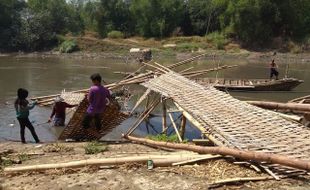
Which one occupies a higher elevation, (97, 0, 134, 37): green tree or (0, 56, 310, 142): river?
(97, 0, 134, 37): green tree

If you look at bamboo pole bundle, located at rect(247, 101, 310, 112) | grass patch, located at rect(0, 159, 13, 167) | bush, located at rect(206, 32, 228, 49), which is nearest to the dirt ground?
grass patch, located at rect(0, 159, 13, 167)

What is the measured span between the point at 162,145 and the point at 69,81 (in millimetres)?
19194

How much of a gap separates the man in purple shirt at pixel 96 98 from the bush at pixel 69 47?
38.7 m

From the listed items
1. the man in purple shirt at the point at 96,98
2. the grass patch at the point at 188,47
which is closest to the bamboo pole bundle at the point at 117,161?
the man in purple shirt at the point at 96,98

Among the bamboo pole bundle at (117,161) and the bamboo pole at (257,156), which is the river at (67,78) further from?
the bamboo pole at (257,156)

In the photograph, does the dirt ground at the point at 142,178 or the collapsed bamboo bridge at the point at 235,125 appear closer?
the dirt ground at the point at 142,178

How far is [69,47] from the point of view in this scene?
156ft

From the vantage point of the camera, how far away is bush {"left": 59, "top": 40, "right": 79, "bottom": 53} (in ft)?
156

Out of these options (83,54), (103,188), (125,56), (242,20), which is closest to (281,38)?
(242,20)

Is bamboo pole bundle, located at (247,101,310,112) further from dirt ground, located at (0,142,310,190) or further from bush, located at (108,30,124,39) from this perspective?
bush, located at (108,30,124,39)

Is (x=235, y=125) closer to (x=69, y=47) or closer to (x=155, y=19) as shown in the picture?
(x=69, y=47)

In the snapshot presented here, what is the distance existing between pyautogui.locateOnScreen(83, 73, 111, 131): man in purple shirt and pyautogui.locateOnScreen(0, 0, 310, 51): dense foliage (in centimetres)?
3886

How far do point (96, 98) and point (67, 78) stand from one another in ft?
62.2

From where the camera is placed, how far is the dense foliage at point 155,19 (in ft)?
156
